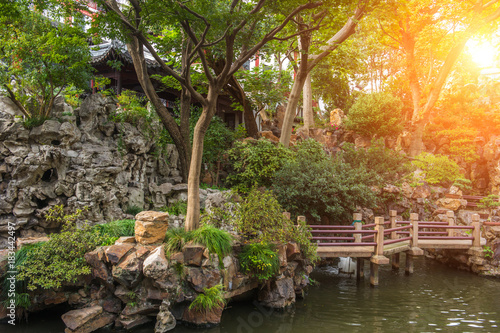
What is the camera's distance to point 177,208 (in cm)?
1123

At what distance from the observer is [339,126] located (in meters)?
21.8

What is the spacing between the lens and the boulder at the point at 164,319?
7.07 m

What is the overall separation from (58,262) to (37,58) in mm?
6392

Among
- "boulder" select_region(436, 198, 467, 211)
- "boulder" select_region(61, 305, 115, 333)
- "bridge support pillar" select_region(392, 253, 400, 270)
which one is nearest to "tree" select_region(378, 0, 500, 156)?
"boulder" select_region(436, 198, 467, 211)

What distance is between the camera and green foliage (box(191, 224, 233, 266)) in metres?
7.72

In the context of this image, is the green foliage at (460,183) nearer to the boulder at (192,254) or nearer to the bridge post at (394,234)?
the bridge post at (394,234)

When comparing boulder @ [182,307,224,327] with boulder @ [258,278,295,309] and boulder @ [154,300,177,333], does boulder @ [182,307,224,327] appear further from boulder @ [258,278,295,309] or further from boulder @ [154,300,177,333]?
boulder @ [258,278,295,309]

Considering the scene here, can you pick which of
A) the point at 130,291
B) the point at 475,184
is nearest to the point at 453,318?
the point at 130,291

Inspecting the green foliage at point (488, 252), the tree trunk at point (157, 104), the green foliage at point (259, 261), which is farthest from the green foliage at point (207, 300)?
the green foliage at point (488, 252)

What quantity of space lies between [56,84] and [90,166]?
302 centimetres

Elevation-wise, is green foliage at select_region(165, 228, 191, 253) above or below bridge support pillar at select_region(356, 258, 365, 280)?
above

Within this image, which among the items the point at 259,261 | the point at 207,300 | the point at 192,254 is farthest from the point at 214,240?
the point at 207,300

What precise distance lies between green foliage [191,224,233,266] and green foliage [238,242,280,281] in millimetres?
434

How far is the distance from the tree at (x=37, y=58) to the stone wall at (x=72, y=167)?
56cm
